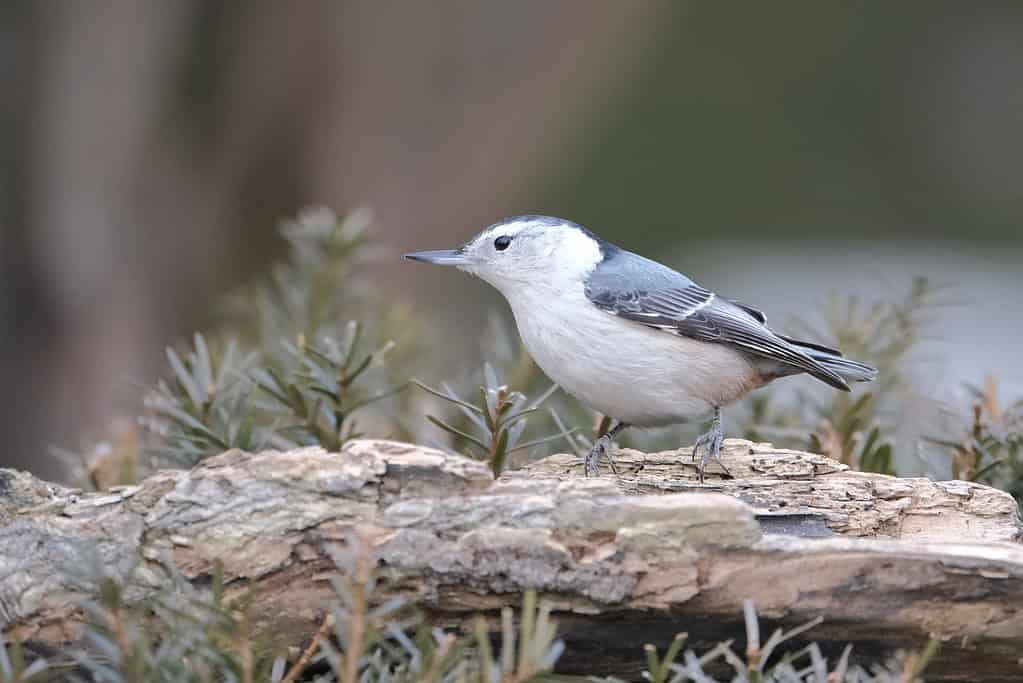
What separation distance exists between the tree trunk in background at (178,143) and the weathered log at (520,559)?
3375mm

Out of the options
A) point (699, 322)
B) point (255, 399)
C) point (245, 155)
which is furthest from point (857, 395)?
point (245, 155)

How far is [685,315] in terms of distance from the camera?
2988mm

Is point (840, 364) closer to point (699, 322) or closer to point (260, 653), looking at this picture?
point (699, 322)

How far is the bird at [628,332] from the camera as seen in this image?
9.34ft

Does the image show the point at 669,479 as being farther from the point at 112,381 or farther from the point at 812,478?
the point at 112,381

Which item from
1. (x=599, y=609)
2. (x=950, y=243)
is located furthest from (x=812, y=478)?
(x=950, y=243)

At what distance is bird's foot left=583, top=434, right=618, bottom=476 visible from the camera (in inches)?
98.2

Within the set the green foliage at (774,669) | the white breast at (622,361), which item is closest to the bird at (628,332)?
the white breast at (622,361)

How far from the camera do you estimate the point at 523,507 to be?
183 cm

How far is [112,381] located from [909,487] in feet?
13.9

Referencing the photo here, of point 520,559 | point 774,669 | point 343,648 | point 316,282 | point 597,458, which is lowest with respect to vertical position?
point 774,669

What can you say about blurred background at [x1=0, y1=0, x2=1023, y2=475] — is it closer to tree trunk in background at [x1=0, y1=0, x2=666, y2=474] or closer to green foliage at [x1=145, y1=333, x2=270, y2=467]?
tree trunk in background at [x1=0, y1=0, x2=666, y2=474]

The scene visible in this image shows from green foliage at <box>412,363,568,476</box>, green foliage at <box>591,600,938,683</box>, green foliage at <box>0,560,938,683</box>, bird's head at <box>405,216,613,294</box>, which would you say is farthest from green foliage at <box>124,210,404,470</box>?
green foliage at <box>591,600,938,683</box>

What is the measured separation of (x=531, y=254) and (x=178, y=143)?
327 centimetres
